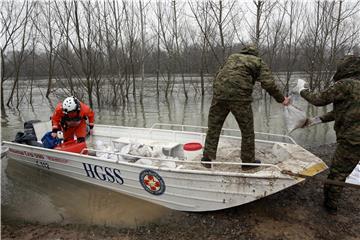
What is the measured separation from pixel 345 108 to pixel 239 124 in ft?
4.43

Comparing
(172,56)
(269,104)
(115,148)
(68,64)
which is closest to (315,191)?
(115,148)

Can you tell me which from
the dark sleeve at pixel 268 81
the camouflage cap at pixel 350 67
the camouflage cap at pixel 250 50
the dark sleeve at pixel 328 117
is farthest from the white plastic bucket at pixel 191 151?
the camouflage cap at pixel 350 67

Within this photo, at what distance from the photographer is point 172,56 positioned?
61.5 feet

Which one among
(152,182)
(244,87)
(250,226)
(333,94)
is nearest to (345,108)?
(333,94)

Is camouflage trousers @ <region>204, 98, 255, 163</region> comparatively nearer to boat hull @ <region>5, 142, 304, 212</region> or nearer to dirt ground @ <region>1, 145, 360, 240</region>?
boat hull @ <region>5, 142, 304, 212</region>

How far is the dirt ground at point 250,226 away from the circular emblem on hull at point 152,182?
47cm

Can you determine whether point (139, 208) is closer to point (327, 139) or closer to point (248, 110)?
point (248, 110)

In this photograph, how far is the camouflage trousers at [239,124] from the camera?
13.3 ft

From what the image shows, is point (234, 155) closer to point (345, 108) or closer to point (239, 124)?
point (239, 124)

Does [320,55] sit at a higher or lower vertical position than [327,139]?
higher

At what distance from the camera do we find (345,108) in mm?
3645

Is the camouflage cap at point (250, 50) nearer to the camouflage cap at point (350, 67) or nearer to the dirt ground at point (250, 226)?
the camouflage cap at point (350, 67)

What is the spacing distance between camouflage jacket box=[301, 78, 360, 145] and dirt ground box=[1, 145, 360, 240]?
1106 mm

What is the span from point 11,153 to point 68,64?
8153mm
